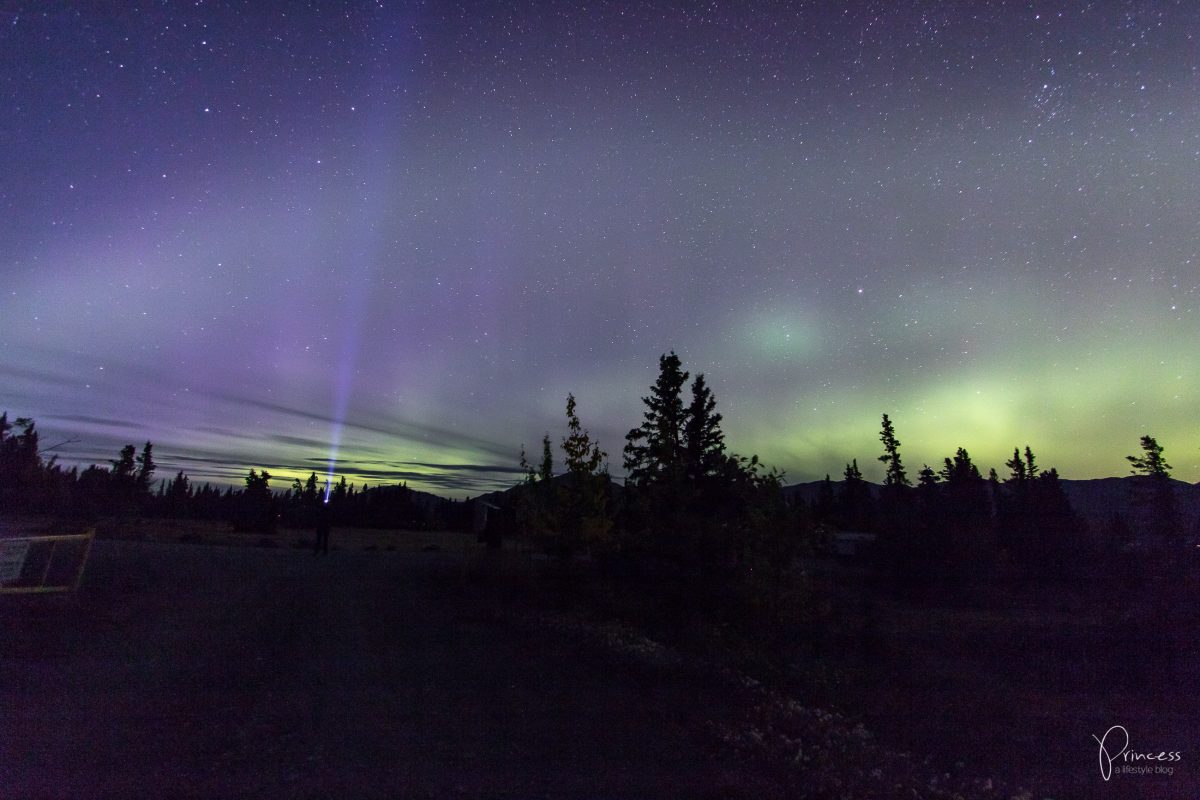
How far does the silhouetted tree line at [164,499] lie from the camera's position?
5322 centimetres

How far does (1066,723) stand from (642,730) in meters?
6.98

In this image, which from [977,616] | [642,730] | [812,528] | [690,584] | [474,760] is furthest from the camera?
[977,616]

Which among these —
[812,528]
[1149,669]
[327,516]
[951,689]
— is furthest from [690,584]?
[327,516]

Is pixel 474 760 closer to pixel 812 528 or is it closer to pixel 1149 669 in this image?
pixel 812 528

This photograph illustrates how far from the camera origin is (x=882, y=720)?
876 centimetres

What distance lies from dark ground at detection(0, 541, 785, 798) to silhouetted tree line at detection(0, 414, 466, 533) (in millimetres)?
24655

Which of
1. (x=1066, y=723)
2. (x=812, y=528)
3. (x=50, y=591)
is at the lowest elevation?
(x=1066, y=723)

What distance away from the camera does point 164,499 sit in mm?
115562

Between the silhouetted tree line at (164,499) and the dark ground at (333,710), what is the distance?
80.9 feet

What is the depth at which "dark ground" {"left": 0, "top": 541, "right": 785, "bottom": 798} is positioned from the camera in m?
5.41

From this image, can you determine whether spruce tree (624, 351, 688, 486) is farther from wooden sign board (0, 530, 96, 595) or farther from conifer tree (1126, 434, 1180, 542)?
conifer tree (1126, 434, 1180, 542)

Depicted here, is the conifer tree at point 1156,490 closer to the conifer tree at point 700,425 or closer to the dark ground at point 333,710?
the conifer tree at point 700,425

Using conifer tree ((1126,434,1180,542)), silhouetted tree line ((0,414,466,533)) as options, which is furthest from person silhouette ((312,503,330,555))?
conifer tree ((1126,434,1180,542))

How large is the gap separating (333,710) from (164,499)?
5202 inches
